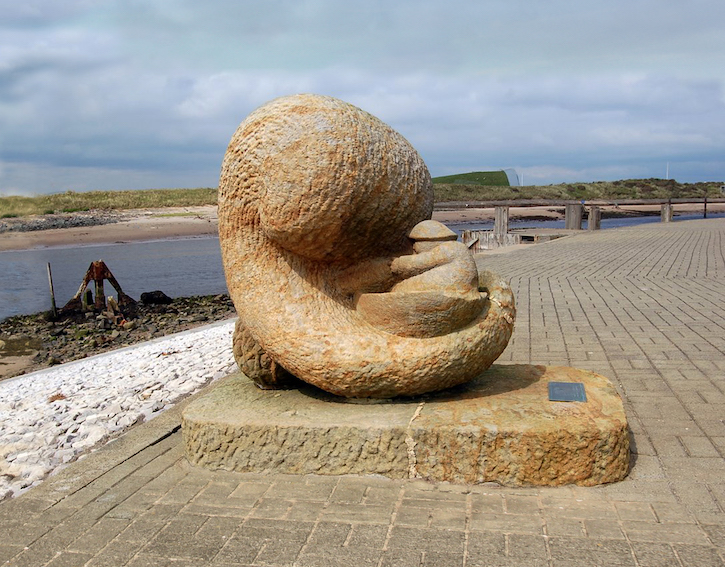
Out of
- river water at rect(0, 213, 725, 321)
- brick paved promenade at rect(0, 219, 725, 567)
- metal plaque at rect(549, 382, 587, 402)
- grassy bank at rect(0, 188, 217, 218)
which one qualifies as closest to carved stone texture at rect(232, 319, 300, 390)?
brick paved promenade at rect(0, 219, 725, 567)

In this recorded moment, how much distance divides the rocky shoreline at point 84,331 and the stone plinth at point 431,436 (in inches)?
298

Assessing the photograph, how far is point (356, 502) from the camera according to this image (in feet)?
11.0

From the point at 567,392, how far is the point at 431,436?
3.13ft

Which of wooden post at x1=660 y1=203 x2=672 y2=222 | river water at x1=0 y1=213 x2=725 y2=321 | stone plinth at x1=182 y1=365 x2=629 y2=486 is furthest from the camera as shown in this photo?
wooden post at x1=660 y1=203 x2=672 y2=222

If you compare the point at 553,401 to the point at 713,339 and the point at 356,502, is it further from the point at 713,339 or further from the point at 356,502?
the point at 713,339

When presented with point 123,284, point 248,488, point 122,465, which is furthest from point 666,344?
point 123,284

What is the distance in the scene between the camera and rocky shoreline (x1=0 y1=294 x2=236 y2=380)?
1102 centimetres

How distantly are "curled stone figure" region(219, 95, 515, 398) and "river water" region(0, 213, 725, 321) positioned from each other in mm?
13538

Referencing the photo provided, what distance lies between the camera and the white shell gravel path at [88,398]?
16.5 feet

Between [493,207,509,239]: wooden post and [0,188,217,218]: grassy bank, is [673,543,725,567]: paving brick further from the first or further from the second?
[0,188,217,218]: grassy bank

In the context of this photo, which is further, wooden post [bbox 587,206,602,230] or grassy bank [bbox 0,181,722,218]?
grassy bank [bbox 0,181,722,218]

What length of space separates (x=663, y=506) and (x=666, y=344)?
359 cm

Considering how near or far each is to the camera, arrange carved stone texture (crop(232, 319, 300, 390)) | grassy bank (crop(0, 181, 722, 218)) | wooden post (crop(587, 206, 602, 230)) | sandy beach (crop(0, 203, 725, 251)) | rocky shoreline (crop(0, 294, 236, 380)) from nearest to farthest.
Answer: carved stone texture (crop(232, 319, 300, 390)) → rocky shoreline (crop(0, 294, 236, 380)) → wooden post (crop(587, 206, 602, 230)) → sandy beach (crop(0, 203, 725, 251)) → grassy bank (crop(0, 181, 722, 218))

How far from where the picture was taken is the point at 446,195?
52.0 meters
